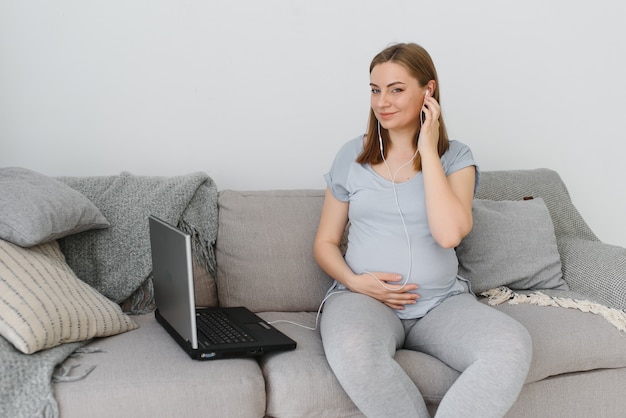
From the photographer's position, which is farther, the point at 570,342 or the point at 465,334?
the point at 570,342

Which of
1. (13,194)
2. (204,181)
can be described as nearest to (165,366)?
(13,194)

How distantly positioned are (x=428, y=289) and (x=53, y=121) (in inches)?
53.3

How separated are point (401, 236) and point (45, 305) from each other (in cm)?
90

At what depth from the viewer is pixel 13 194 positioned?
1.85 metres

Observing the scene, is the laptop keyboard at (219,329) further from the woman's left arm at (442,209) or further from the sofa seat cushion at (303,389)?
the woman's left arm at (442,209)

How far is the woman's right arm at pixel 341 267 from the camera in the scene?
189 centimetres

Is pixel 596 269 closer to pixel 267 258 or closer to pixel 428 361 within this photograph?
pixel 428 361

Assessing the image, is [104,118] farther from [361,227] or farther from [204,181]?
[361,227]

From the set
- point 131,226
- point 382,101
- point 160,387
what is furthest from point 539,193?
point 160,387

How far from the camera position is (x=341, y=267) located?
6.49 feet

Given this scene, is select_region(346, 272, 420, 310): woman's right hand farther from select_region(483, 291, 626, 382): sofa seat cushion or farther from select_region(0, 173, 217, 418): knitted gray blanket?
select_region(0, 173, 217, 418): knitted gray blanket

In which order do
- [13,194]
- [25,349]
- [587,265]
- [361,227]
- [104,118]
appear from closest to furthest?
[25,349] → [13,194] → [361,227] → [587,265] → [104,118]

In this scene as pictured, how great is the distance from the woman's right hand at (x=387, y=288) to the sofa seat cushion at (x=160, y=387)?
362mm

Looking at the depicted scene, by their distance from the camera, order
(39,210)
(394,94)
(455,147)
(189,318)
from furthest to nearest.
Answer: (455,147)
(394,94)
(39,210)
(189,318)
